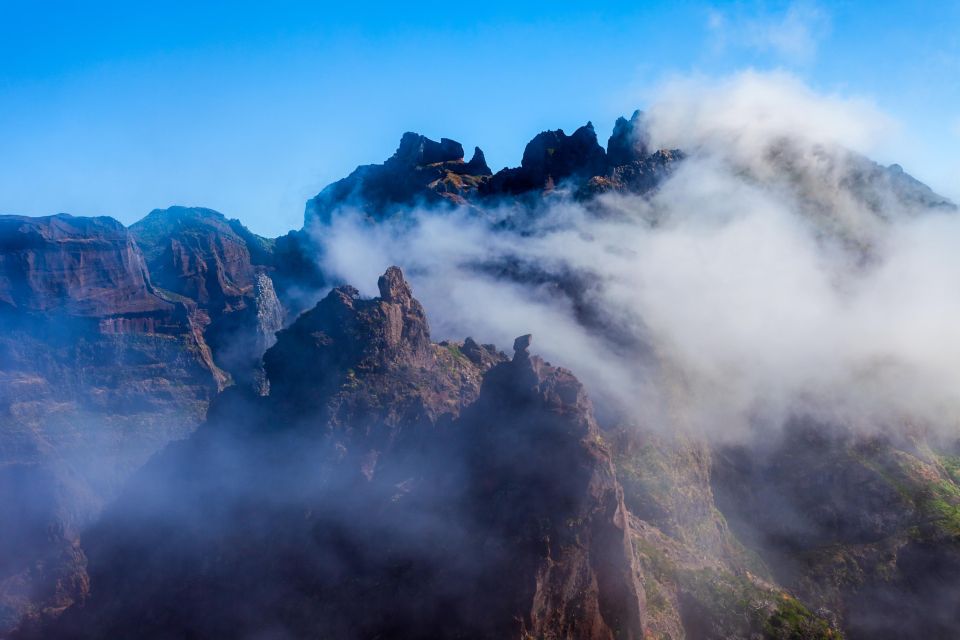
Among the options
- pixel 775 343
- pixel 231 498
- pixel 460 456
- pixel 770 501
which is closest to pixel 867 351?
pixel 775 343

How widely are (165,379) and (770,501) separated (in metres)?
112

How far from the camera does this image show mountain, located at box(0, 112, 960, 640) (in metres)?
61.1

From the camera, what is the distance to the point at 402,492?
69.5m

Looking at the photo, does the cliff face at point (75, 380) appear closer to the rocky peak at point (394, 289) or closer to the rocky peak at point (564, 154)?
the rocky peak at point (394, 289)

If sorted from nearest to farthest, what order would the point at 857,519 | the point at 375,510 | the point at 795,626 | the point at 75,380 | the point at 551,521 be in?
the point at 551,521, the point at 795,626, the point at 375,510, the point at 857,519, the point at 75,380

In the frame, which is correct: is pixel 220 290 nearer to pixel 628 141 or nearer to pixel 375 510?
pixel 628 141

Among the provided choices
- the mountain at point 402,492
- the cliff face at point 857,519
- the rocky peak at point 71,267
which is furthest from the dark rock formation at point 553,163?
the rocky peak at point 71,267

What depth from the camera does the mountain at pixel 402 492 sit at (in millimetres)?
61062

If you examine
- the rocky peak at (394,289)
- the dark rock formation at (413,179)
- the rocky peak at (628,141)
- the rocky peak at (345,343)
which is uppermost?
the rocky peak at (628,141)

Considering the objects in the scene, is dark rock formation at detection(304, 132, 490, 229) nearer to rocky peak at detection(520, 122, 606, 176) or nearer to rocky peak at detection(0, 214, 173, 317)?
rocky peak at detection(520, 122, 606, 176)

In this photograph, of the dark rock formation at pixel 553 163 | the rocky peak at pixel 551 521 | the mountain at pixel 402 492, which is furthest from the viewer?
the dark rock formation at pixel 553 163

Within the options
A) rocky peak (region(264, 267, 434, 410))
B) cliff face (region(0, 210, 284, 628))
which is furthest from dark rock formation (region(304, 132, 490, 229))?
rocky peak (region(264, 267, 434, 410))

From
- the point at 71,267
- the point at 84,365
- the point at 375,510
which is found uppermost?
the point at 71,267

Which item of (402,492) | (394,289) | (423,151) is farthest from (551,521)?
(423,151)
